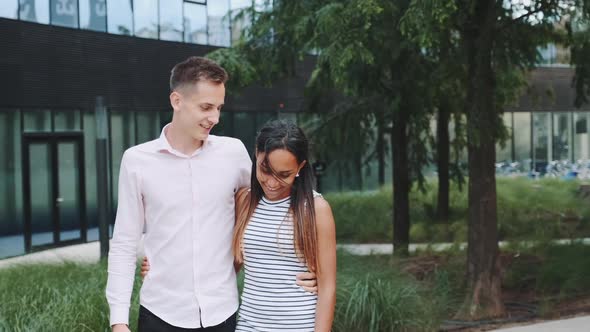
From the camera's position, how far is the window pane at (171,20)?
885 inches

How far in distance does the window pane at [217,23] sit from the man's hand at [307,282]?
2100cm

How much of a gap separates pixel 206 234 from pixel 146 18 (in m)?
19.3

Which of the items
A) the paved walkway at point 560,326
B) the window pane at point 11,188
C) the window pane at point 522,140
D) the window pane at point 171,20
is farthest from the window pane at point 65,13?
the window pane at point 522,140

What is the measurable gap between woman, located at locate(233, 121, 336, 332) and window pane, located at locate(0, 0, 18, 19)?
16.1 meters

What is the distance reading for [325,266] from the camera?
3287 mm

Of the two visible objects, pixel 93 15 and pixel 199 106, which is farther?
pixel 93 15

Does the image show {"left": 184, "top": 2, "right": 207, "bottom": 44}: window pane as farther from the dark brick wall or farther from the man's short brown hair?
the man's short brown hair

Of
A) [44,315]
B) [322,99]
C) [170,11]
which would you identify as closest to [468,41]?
[44,315]

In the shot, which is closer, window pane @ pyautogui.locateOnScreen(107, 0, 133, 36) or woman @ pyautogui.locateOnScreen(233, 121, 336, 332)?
woman @ pyautogui.locateOnScreen(233, 121, 336, 332)

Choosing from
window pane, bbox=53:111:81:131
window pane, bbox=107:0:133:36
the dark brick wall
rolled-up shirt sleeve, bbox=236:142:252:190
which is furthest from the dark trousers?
window pane, bbox=107:0:133:36

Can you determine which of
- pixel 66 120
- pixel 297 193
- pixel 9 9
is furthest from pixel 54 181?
pixel 297 193

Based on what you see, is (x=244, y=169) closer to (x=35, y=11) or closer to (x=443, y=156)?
(x=443, y=156)

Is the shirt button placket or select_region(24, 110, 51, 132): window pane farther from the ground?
select_region(24, 110, 51, 132): window pane

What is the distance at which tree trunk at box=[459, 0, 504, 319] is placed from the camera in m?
9.95
